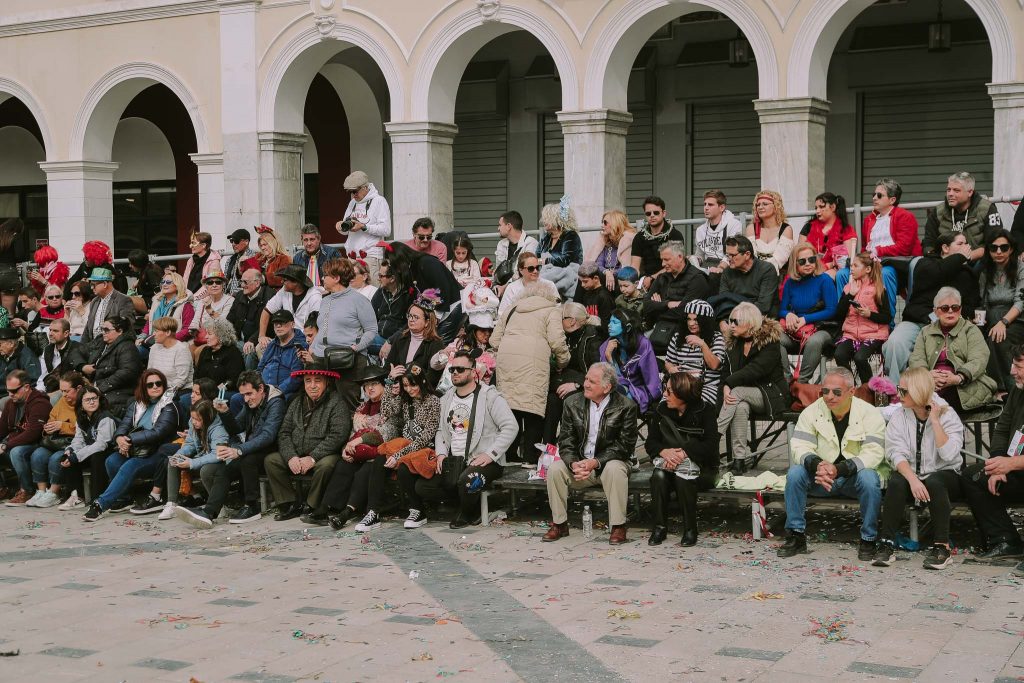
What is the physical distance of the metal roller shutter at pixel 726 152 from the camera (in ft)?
65.9

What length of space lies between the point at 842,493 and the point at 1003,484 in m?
1.06

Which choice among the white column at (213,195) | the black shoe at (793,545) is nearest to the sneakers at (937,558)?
the black shoe at (793,545)

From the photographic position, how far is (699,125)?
806 inches

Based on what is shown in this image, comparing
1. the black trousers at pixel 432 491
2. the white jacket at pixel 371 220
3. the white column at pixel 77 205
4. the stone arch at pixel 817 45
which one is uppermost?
the stone arch at pixel 817 45

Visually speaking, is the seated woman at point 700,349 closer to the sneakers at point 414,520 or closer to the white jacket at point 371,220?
the sneakers at point 414,520

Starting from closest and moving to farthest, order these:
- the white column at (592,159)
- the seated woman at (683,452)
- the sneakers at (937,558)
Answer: the sneakers at (937,558), the seated woman at (683,452), the white column at (592,159)

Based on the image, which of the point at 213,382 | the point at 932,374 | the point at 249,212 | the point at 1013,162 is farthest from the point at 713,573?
the point at 249,212

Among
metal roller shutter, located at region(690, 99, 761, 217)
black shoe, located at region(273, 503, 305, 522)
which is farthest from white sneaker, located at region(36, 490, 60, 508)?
metal roller shutter, located at region(690, 99, 761, 217)

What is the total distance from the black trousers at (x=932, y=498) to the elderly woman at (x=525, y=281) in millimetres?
3493

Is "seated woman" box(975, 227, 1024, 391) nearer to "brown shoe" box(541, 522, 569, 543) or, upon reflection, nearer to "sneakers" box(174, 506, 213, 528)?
"brown shoe" box(541, 522, 569, 543)

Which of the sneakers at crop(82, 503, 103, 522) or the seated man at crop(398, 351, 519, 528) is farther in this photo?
the sneakers at crop(82, 503, 103, 522)

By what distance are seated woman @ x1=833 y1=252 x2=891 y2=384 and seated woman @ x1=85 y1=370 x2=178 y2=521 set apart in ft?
19.5

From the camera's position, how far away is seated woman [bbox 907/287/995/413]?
404 inches

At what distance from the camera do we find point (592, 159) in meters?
16.8
